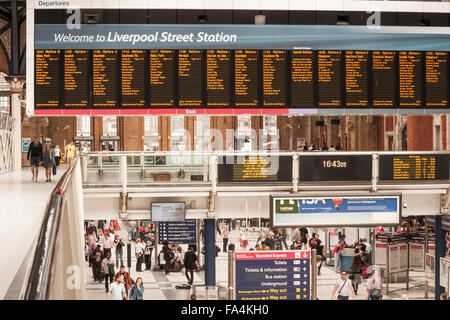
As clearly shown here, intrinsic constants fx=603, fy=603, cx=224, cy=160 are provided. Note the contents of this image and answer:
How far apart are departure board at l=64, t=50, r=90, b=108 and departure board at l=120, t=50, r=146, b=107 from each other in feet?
3.06

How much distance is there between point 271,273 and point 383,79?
21.9 ft

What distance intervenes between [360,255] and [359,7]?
25.2 feet

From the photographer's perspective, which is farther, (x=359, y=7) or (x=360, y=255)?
(x=360, y=255)

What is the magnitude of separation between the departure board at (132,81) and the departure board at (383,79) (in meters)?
6.07

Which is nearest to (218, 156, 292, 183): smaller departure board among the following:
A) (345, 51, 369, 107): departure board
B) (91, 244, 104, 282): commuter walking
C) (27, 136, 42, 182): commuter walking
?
(345, 51, 369, 107): departure board

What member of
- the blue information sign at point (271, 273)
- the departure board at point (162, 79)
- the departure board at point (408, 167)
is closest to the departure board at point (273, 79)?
the departure board at point (162, 79)

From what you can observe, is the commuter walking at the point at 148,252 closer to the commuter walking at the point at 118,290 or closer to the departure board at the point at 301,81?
the commuter walking at the point at 118,290

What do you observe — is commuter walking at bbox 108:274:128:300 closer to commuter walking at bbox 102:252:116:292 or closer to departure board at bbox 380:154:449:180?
commuter walking at bbox 102:252:116:292

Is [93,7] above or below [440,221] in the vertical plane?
above

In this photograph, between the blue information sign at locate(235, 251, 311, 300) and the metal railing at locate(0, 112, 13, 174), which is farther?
the metal railing at locate(0, 112, 13, 174)

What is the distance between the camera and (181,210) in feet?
47.7

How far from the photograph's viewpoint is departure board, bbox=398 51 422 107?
15992 mm
